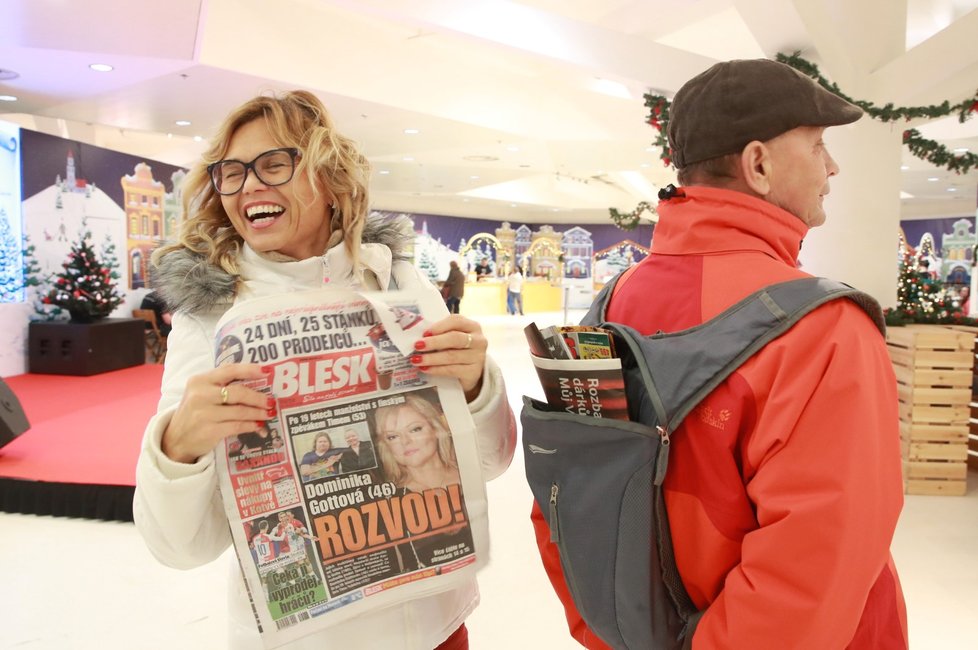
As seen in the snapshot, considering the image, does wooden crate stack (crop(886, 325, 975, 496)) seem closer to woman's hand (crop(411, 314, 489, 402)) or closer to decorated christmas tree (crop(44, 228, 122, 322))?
woman's hand (crop(411, 314, 489, 402))

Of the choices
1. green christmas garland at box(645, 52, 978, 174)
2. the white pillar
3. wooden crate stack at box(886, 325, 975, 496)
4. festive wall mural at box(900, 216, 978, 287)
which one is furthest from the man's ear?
festive wall mural at box(900, 216, 978, 287)

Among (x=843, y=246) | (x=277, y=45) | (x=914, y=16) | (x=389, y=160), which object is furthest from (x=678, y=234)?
(x=389, y=160)

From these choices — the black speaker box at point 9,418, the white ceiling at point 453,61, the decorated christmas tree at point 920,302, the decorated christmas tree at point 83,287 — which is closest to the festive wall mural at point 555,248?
the white ceiling at point 453,61

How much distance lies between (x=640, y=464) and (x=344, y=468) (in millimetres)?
427

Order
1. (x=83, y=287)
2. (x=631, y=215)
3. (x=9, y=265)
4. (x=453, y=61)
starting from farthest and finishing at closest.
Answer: (x=453, y=61) → (x=83, y=287) → (x=9, y=265) → (x=631, y=215)

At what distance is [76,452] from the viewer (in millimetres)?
4188

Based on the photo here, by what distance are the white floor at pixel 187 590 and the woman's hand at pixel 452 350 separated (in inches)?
70.6

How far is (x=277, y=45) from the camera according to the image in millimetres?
6246

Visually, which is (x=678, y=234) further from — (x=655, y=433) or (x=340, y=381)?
(x=340, y=381)

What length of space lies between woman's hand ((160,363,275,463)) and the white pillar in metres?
4.89

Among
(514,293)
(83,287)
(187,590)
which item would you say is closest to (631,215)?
(187,590)

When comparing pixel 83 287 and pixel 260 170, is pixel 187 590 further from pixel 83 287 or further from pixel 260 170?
pixel 83 287

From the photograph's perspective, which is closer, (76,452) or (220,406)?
(220,406)

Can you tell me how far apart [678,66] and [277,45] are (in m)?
3.77
